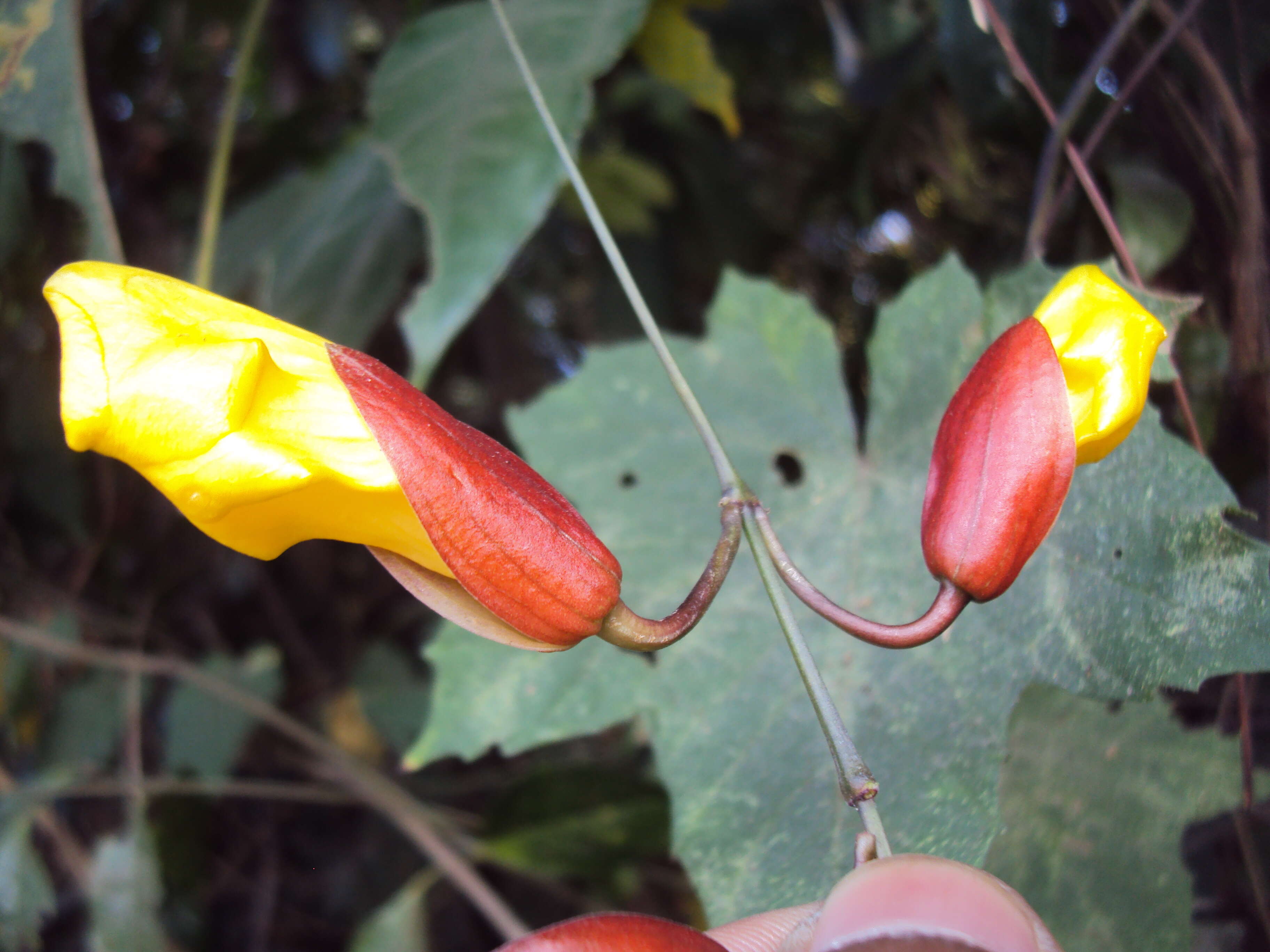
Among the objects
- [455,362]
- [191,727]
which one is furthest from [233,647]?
[455,362]

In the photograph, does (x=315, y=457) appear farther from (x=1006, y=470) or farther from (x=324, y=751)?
(x=324, y=751)

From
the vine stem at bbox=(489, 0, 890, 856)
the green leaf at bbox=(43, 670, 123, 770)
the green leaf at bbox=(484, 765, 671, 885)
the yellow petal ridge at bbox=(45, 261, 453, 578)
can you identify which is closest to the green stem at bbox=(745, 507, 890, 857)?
the vine stem at bbox=(489, 0, 890, 856)

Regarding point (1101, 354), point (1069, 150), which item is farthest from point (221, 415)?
point (1069, 150)

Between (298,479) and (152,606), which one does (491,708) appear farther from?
(152,606)

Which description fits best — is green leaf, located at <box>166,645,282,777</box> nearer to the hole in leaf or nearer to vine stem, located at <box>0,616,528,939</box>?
vine stem, located at <box>0,616,528,939</box>

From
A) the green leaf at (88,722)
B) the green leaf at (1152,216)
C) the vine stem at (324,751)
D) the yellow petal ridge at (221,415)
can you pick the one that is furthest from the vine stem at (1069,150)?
the green leaf at (88,722)

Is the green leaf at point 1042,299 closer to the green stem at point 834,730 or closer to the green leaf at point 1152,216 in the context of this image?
the green leaf at point 1152,216
